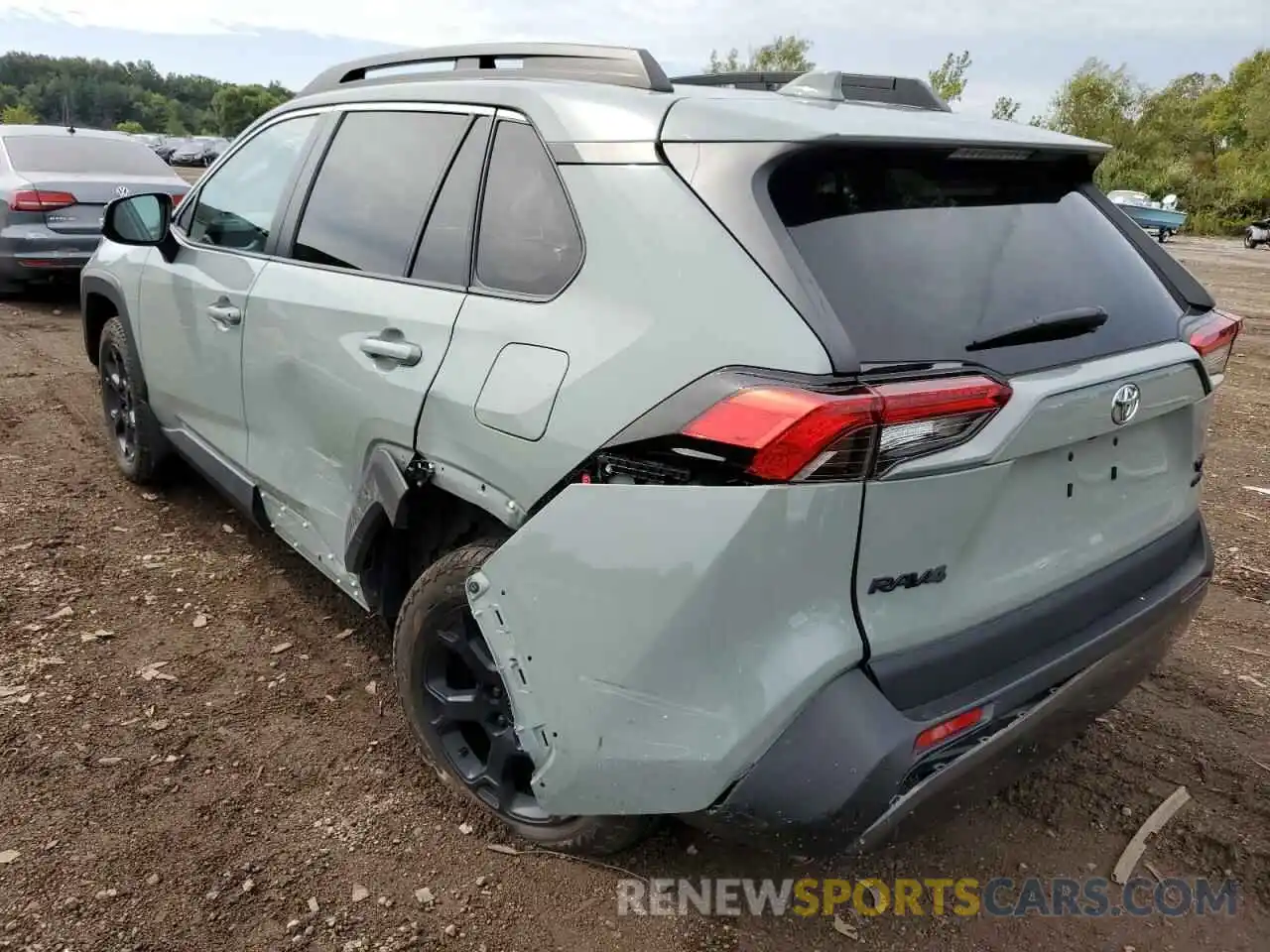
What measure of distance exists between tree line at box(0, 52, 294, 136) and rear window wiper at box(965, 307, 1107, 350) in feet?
334

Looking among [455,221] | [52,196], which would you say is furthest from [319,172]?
[52,196]

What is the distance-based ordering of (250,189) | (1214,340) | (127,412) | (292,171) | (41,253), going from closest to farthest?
1. (1214,340)
2. (292,171)
3. (250,189)
4. (127,412)
5. (41,253)

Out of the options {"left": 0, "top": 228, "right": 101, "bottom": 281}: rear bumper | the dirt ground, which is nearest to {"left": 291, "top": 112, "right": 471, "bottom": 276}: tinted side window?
the dirt ground

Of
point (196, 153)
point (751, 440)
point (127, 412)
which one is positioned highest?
point (196, 153)

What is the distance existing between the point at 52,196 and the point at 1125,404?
8.92m

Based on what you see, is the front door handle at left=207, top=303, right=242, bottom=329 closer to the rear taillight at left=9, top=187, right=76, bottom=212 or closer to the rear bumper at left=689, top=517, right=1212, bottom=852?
the rear bumper at left=689, top=517, right=1212, bottom=852

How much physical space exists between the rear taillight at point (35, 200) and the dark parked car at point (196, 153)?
2678 centimetres

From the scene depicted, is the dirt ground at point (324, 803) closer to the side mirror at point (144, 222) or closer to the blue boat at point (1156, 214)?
the side mirror at point (144, 222)

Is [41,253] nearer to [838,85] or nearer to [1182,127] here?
[838,85]

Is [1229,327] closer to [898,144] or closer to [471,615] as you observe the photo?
[898,144]

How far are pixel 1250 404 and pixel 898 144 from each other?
674 centimetres

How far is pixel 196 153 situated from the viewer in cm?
3788

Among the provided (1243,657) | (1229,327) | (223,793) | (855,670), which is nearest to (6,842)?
(223,793)

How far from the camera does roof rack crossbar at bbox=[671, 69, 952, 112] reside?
7.54 ft
